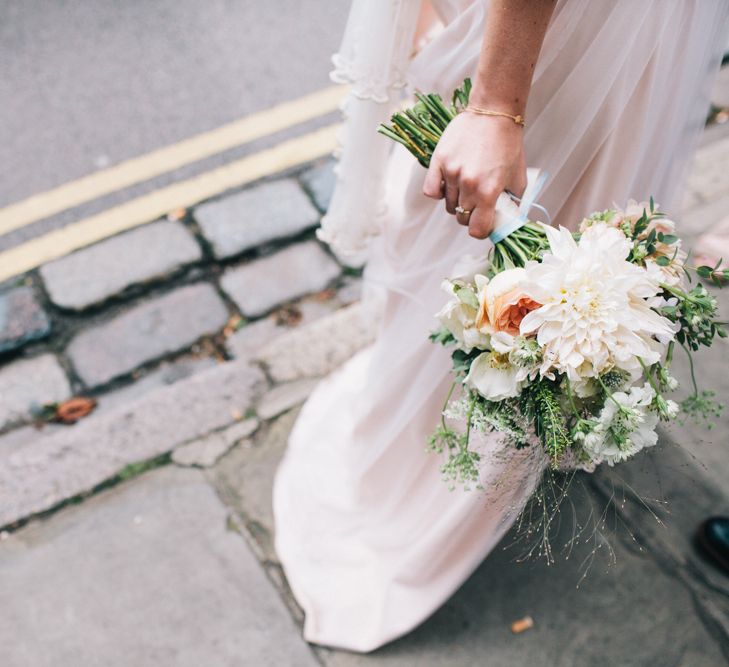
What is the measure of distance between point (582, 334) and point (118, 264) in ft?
7.03

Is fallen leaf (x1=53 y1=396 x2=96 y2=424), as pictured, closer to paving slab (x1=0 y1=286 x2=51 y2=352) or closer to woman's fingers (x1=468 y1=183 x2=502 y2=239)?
paving slab (x1=0 y1=286 x2=51 y2=352)

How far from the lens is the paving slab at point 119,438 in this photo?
7.48ft

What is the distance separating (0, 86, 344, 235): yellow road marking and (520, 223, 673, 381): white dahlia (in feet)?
7.95

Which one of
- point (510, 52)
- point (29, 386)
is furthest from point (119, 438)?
point (510, 52)

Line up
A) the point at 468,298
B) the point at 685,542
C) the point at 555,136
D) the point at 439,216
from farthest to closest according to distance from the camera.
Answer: the point at 685,542, the point at 439,216, the point at 555,136, the point at 468,298

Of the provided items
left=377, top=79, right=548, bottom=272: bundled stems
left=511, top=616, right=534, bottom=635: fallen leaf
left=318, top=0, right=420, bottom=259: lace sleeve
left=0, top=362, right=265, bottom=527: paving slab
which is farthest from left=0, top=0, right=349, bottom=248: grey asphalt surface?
left=511, top=616, right=534, bottom=635: fallen leaf

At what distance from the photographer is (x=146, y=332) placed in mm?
2695

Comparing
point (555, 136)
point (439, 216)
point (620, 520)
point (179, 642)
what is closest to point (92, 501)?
point (179, 642)

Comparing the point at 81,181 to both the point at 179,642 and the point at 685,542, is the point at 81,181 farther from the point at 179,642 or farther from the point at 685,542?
the point at 685,542

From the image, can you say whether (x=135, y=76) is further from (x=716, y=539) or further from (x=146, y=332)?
(x=716, y=539)

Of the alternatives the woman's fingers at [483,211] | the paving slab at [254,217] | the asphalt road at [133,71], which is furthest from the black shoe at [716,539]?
the asphalt road at [133,71]

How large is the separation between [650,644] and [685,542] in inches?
13.4

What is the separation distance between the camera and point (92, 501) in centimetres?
229

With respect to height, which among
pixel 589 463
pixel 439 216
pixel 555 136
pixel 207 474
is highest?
pixel 555 136
